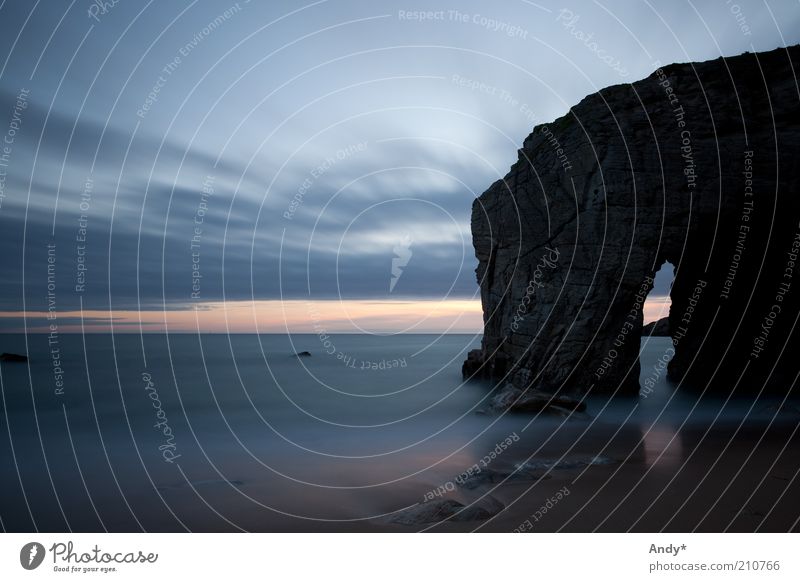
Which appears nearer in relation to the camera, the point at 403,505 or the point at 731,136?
the point at 403,505

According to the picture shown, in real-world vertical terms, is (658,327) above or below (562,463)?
above

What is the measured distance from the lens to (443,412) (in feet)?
69.0

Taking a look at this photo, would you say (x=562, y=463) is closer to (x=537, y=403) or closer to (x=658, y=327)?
(x=537, y=403)

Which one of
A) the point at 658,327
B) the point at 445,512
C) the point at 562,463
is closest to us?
the point at 445,512

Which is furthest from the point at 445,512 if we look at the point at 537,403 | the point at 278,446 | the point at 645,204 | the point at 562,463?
the point at 645,204

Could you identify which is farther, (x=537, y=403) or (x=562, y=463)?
(x=537, y=403)

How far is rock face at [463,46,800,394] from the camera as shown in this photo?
68.2 ft

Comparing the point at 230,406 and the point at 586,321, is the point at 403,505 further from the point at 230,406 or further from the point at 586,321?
the point at 230,406

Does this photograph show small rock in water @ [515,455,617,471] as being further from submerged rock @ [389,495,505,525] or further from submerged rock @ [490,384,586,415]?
submerged rock @ [490,384,586,415]

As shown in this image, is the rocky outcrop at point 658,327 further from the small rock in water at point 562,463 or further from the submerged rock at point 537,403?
the small rock in water at point 562,463

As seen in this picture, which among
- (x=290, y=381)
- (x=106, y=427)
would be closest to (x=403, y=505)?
(x=106, y=427)

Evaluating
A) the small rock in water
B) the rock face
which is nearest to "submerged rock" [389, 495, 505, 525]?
the small rock in water

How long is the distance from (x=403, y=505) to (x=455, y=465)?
3195 mm

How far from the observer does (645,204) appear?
2078 centimetres
